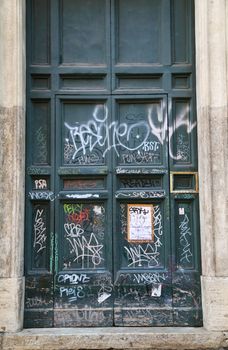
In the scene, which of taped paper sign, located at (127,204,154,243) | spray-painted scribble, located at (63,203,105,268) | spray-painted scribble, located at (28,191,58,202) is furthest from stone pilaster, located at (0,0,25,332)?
taped paper sign, located at (127,204,154,243)

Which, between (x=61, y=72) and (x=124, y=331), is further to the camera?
(x=61, y=72)

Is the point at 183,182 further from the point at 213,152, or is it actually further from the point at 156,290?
the point at 156,290

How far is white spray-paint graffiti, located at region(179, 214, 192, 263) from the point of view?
19.1ft

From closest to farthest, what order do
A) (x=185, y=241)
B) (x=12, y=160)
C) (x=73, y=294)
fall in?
1. (x=12, y=160)
2. (x=73, y=294)
3. (x=185, y=241)

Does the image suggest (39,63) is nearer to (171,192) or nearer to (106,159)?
(106,159)

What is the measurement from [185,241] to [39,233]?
160cm

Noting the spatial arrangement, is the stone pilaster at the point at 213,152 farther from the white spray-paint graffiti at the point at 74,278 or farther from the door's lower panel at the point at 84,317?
the white spray-paint graffiti at the point at 74,278

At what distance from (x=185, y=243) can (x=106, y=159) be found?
1.27 m

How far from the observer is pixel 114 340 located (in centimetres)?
543

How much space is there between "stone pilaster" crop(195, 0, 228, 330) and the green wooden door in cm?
21

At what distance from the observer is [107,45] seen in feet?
19.7

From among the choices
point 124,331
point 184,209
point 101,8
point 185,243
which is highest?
point 101,8

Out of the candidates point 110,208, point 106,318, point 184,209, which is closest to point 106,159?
point 110,208

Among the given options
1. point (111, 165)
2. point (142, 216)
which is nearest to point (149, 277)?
point (142, 216)
